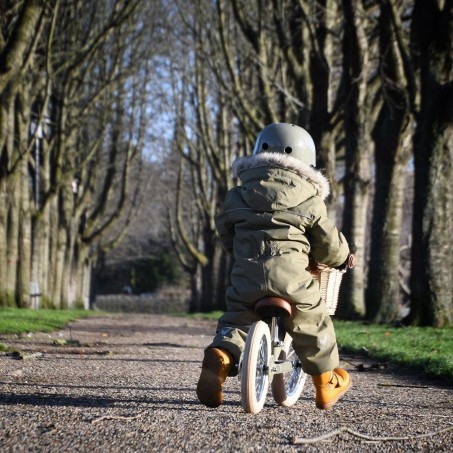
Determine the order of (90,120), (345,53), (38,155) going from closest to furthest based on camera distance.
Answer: (345,53), (38,155), (90,120)

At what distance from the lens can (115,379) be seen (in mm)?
6312

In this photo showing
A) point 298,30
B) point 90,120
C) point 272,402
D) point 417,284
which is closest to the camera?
point 272,402

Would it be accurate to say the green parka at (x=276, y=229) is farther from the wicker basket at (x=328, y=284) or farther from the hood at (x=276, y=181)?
the wicker basket at (x=328, y=284)

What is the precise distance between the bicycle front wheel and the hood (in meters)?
0.72

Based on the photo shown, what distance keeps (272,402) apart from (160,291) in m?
55.3

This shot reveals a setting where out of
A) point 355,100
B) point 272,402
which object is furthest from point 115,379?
point 355,100

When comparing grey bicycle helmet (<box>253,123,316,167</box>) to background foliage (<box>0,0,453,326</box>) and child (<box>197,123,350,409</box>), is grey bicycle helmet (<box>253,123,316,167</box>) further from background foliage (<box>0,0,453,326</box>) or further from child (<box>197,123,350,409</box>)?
background foliage (<box>0,0,453,326</box>)

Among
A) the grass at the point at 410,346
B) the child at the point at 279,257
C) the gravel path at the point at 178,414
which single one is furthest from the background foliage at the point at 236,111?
the child at the point at 279,257

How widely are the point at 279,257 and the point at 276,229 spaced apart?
0.58 ft

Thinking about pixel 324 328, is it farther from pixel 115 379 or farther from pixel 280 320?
pixel 115 379

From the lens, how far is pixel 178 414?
15.8 feet

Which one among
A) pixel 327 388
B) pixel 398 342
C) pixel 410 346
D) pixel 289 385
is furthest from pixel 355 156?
pixel 327 388

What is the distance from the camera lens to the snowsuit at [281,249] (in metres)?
4.84

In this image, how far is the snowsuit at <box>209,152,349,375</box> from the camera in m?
4.84
